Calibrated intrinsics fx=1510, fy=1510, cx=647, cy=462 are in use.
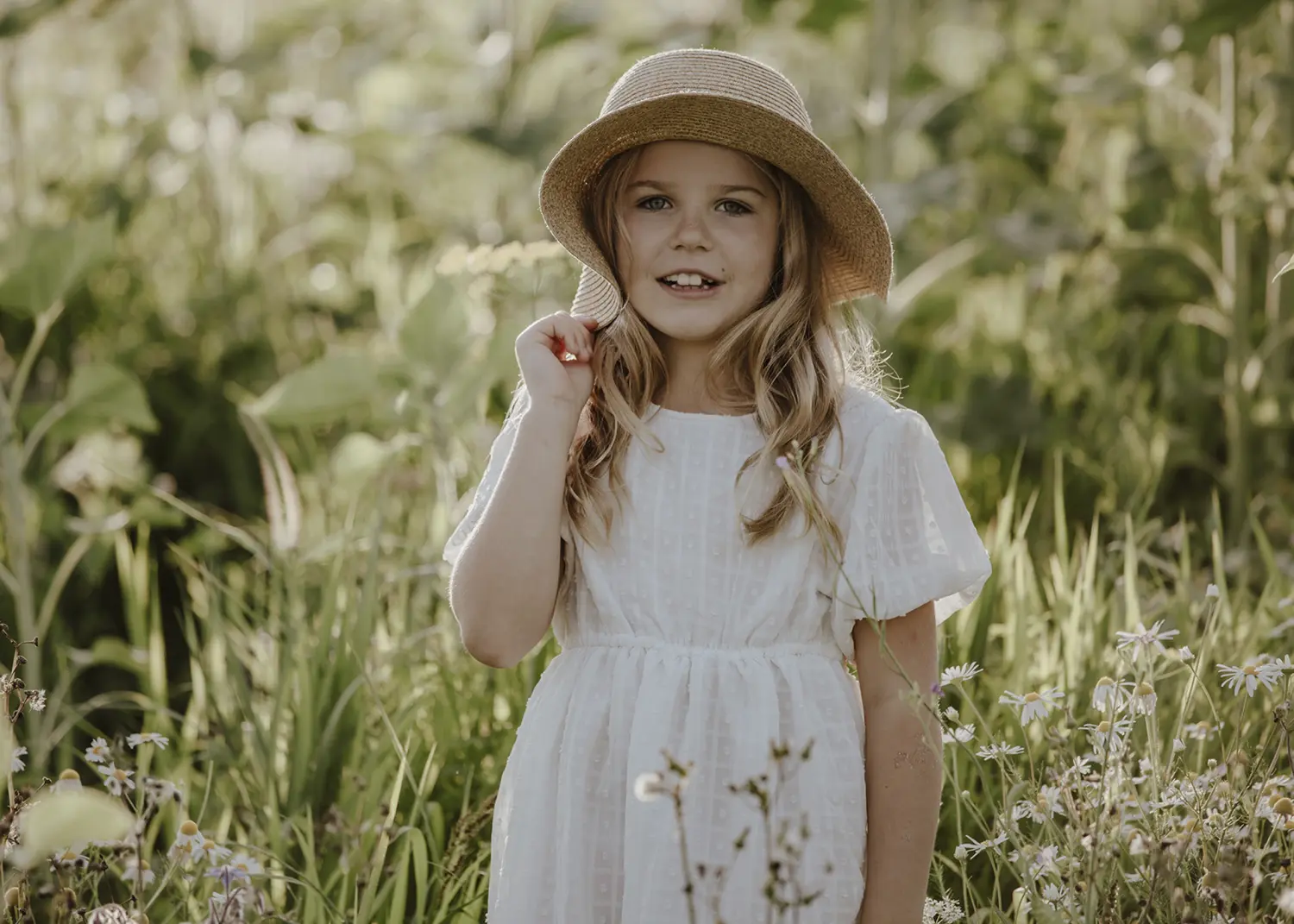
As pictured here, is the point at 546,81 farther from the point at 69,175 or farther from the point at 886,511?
the point at 886,511

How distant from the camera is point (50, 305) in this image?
3.16m

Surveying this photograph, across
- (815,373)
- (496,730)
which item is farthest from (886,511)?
(496,730)

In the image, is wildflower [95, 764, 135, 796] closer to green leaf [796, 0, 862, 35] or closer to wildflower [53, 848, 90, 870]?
wildflower [53, 848, 90, 870]

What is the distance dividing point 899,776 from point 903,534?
0.29 metres

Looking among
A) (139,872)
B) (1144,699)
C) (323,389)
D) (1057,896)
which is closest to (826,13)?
(323,389)

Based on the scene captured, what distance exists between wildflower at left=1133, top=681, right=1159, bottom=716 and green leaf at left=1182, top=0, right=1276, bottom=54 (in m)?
2.38

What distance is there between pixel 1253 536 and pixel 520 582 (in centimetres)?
250

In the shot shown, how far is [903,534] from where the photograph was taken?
1.85m

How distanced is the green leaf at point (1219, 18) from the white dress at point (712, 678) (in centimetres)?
209

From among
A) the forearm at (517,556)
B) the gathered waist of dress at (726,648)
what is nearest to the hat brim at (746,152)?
the forearm at (517,556)

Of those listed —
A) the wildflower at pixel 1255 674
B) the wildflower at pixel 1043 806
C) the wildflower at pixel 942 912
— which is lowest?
the wildflower at pixel 942 912

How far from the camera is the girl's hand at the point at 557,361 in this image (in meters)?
1.91

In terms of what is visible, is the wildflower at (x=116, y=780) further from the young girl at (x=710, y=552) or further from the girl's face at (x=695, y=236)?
the girl's face at (x=695, y=236)

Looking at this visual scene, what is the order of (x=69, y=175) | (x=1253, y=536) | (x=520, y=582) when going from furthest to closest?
(x=69, y=175) < (x=1253, y=536) < (x=520, y=582)
